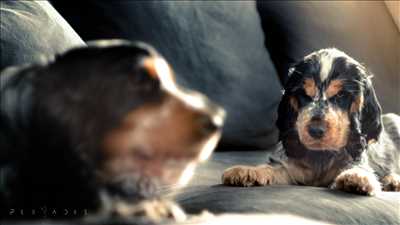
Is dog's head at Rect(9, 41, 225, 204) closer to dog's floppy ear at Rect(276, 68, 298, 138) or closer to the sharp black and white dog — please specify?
the sharp black and white dog

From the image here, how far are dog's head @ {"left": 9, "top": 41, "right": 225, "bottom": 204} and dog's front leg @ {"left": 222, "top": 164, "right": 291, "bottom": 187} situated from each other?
1.98 ft


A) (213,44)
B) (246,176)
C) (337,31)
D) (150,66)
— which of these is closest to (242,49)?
(213,44)

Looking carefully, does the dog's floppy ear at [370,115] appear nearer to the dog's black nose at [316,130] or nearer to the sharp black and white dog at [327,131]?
the sharp black and white dog at [327,131]

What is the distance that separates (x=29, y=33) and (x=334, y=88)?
630mm

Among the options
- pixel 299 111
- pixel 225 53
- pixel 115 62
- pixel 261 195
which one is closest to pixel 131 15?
pixel 225 53

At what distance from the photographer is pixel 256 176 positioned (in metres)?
1.20

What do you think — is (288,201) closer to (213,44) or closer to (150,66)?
(150,66)

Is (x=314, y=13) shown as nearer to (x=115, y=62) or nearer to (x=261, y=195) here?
(x=261, y=195)

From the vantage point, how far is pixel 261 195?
101cm

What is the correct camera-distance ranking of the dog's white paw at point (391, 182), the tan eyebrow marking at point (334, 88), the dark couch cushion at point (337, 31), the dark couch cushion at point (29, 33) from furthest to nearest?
the dark couch cushion at point (337, 31) → the dog's white paw at point (391, 182) → the tan eyebrow marking at point (334, 88) → the dark couch cushion at point (29, 33)

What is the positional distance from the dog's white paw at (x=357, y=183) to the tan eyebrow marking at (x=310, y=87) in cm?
17

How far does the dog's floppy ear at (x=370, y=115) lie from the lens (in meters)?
1.30

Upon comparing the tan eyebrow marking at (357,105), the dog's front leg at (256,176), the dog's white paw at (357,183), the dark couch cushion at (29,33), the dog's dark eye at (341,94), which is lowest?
the dog's white paw at (357,183)

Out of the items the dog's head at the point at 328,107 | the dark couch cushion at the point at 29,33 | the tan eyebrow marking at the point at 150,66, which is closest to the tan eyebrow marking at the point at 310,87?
the dog's head at the point at 328,107
